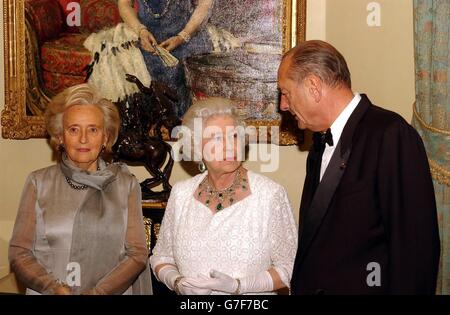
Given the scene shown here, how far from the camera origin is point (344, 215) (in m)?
2.61

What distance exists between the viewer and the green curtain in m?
3.80

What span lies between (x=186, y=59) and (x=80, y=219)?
7.04ft

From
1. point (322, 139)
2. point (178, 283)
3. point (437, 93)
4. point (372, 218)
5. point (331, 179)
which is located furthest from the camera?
point (437, 93)

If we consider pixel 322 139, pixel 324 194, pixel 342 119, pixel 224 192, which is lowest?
pixel 224 192

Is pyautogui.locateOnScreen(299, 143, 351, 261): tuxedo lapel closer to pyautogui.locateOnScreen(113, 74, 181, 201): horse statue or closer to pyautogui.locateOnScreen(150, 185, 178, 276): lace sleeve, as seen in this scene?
pyautogui.locateOnScreen(150, 185, 178, 276): lace sleeve

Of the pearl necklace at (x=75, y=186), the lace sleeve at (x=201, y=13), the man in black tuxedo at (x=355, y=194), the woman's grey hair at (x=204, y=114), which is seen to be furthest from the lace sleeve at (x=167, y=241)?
the lace sleeve at (x=201, y=13)

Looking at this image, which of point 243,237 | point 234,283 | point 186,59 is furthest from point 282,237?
point 186,59

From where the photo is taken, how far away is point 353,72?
15.7 ft

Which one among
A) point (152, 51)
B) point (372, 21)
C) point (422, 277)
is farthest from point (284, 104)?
point (152, 51)

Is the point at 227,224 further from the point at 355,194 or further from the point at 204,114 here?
the point at 355,194

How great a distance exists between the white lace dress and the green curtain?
1201 mm

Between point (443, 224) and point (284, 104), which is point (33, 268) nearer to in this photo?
point (284, 104)

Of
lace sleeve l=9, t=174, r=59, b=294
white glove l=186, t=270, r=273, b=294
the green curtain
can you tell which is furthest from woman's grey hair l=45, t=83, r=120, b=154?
the green curtain

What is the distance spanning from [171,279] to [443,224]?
68.2 inches
